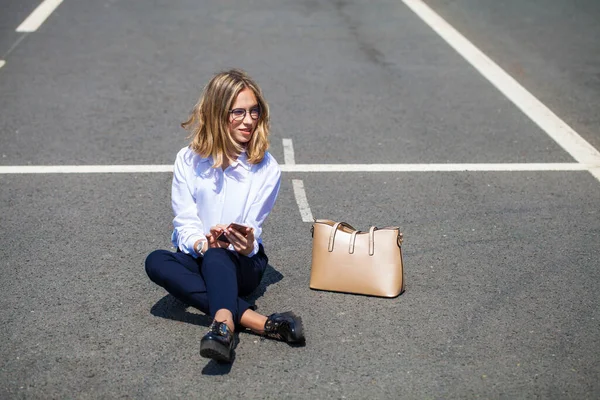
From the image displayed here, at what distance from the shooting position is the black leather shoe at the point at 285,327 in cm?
532

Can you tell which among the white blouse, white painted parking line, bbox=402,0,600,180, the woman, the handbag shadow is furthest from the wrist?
white painted parking line, bbox=402,0,600,180

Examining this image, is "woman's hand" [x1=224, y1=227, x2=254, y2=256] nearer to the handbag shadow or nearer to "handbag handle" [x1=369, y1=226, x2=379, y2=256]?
the handbag shadow

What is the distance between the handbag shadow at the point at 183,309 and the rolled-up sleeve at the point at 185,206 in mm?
360

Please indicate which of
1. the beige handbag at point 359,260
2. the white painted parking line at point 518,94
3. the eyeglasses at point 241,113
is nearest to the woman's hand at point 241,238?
the beige handbag at point 359,260

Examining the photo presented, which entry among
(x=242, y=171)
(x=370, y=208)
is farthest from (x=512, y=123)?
(x=242, y=171)

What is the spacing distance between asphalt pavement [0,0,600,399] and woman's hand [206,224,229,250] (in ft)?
1.55

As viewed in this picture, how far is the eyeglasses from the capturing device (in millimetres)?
5789

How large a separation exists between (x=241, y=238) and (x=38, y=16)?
9.93 metres

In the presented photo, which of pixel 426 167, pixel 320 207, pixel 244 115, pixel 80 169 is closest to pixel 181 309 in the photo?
pixel 244 115

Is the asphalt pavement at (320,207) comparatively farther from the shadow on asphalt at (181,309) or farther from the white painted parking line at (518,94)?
the white painted parking line at (518,94)

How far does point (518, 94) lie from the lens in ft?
36.4

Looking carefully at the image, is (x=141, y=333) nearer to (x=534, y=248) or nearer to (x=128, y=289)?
(x=128, y=289)

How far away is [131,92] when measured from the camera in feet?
35.5

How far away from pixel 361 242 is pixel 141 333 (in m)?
1.48
